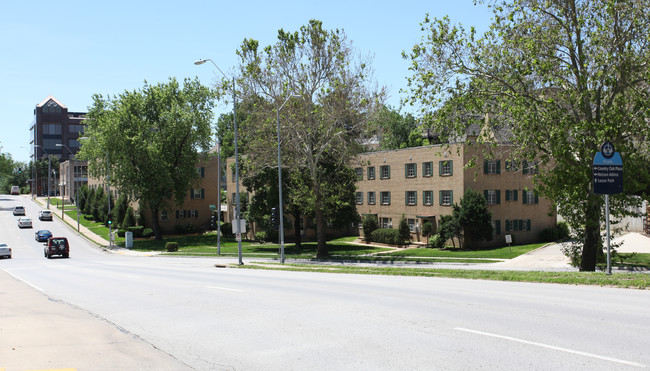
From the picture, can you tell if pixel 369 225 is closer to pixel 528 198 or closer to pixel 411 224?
pixel 411 224

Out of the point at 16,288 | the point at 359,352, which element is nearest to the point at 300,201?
the point at 16,288

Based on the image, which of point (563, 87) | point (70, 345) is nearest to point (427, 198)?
point (563, 87)

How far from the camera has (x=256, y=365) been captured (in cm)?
821

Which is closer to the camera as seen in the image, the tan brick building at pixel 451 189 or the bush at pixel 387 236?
the tan brick building at pixel 451 189

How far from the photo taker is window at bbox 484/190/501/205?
4947 centimetres

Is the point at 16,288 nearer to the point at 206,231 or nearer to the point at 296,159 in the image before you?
the point at 296,159

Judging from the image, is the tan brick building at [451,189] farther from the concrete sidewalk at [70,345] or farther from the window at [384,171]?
the concrete sidewalk at [70,345]

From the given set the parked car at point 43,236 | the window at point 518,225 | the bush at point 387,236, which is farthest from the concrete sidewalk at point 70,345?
the parked car at point 43,236

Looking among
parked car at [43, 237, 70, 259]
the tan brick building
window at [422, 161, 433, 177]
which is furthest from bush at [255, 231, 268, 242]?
parked car at [43, 237, 70, 259]

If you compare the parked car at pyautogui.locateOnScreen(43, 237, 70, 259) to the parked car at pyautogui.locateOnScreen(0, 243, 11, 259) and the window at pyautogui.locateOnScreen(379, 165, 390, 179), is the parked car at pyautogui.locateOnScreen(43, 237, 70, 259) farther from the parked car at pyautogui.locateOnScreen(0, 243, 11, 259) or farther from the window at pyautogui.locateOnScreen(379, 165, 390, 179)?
the window at pyautogui.locateOnScreen(379, 165, 390, 179)

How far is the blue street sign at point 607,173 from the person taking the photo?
697 inches

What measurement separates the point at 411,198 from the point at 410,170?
8.86 feet

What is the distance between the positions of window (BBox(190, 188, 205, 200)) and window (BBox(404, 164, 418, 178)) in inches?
1279

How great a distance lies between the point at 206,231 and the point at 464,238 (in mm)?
39428
